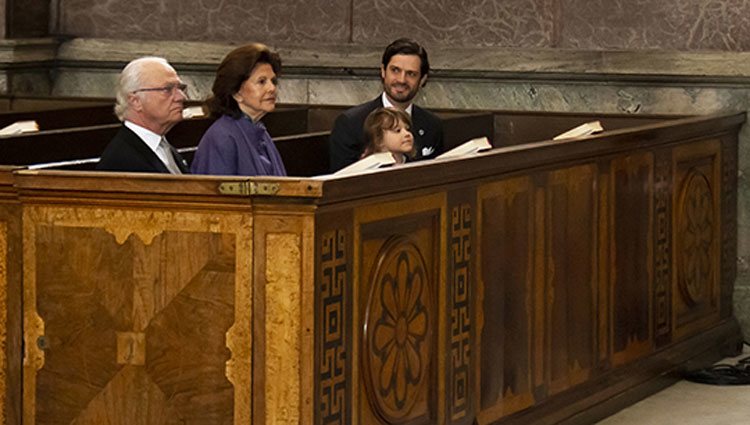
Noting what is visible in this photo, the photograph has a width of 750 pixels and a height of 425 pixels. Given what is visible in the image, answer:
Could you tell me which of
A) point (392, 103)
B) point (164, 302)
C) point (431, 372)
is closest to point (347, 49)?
point (392, 103)

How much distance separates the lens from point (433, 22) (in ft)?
35.5

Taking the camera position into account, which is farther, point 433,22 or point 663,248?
point 433,22

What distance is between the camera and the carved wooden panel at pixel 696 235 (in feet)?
29.6

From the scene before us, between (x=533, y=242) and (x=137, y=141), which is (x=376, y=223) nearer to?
(x=137, y=141)

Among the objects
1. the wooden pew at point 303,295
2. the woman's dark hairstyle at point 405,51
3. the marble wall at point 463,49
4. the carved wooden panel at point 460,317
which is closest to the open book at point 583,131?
the wooden pew at point 303,295

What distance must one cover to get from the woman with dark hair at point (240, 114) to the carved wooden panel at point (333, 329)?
39.5 inches

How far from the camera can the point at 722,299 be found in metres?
9.69

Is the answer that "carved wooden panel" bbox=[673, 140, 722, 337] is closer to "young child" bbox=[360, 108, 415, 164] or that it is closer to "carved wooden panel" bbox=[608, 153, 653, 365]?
"carved wooden panel" bbox=[608, 153, 653, 365]

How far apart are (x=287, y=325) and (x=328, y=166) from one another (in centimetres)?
295

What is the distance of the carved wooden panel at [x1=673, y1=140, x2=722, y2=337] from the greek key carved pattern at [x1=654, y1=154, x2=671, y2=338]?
11 centimetres

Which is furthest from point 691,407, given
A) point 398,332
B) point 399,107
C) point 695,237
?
point 398,332

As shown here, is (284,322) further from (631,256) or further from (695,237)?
(695,237)

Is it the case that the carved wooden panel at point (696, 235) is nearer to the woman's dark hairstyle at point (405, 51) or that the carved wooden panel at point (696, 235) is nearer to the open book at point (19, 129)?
the woman's dark hairstyle at point (405, 51)

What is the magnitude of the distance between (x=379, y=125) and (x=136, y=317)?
1.85m
